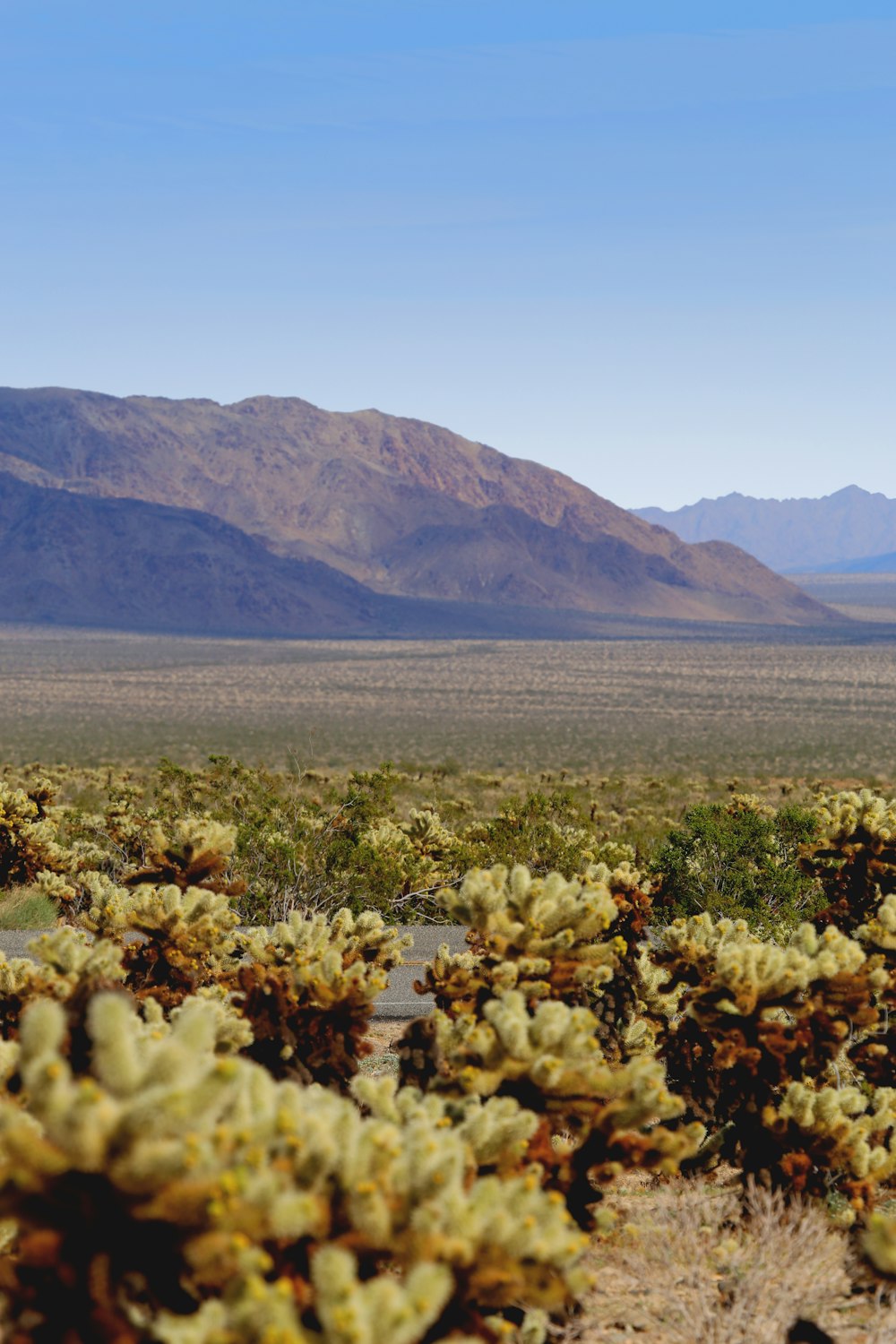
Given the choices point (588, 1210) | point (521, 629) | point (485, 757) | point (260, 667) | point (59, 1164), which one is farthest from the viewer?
point (521, 629)

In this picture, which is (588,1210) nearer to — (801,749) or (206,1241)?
(206,1241)

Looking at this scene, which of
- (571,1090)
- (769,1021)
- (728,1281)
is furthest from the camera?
(769,1021)

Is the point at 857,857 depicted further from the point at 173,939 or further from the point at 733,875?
the point at 173,939

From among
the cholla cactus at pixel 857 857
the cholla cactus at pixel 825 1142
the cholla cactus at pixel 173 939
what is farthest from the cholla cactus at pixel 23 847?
the cholla cactus at pixel 825 1142

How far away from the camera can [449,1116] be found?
4777 millimetres

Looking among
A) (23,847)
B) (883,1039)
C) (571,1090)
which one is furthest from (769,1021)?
(23,847)

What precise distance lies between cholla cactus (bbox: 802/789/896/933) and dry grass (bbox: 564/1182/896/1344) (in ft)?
13.7

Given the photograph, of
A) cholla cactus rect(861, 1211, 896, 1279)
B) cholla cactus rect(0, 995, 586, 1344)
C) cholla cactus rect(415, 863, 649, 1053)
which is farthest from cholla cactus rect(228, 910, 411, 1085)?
cholla cactus rect(861, 1211, 896, 1279)

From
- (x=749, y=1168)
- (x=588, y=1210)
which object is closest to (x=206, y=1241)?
(x=588, y=1210)

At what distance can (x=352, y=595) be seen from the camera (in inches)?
6791

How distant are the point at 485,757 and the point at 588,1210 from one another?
43.2 m

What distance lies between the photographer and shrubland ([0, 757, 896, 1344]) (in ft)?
11.2

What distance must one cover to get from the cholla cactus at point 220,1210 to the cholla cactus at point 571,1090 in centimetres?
103

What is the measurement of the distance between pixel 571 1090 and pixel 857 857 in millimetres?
6169
